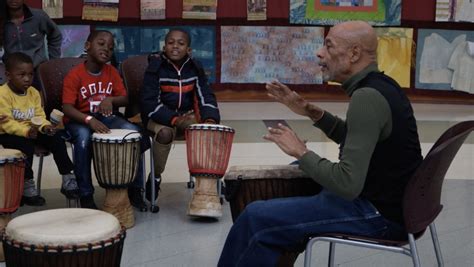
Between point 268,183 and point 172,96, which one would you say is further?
point 172,96

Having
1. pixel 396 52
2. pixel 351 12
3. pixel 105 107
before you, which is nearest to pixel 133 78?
pixel 105 107

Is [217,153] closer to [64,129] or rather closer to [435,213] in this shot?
[64,129]

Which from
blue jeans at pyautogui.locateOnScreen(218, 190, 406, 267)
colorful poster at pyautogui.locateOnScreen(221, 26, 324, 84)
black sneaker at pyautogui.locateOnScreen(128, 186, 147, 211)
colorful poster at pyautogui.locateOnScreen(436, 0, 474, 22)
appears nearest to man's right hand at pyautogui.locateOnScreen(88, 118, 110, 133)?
black sneaker at pyautogui.locateOnScreen(128, 186, 147, 211)

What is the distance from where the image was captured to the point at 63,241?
2.54 meters

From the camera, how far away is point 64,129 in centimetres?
446

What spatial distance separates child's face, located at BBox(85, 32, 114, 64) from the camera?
454 centimetres

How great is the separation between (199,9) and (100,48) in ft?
12.0

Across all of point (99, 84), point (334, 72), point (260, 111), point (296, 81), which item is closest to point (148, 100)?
point (99, 84)

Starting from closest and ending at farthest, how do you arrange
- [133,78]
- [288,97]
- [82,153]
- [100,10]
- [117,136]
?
[288,97]
[117,136]
[82,153]
[133,78]
[100,10]

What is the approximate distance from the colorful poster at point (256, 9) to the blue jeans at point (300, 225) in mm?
5610

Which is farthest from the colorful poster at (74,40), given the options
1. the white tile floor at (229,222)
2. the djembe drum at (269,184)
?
the djembe drum at (269,184)

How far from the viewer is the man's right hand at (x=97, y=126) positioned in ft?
14.1

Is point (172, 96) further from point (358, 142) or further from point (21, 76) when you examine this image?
point (358, 142)

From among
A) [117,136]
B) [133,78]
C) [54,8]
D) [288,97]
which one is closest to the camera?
[288,97]
